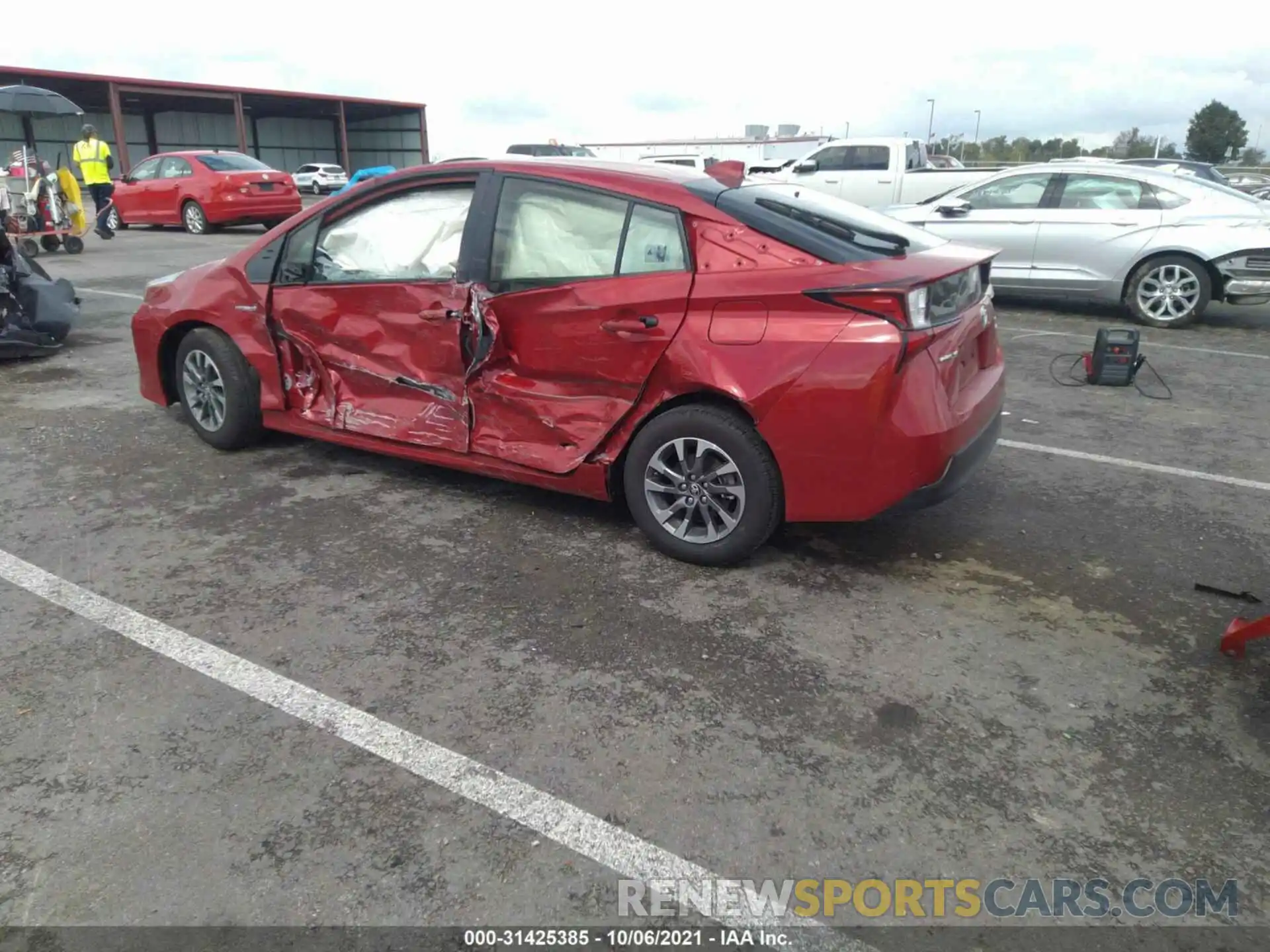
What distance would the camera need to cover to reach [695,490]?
3.78m

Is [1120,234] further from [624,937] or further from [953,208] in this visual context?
[624,937]

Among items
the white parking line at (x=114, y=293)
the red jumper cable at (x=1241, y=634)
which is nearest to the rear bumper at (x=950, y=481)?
the red jumper cable at (x=1241, y=634)

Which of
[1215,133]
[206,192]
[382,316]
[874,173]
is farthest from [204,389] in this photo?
[1215,133]

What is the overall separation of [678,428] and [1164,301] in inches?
311

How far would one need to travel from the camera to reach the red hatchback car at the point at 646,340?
3463 millimetres

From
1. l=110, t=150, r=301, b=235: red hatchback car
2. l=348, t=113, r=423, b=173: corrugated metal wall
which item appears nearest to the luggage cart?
l=110, t=150, r=301, b=235: red hatchback car

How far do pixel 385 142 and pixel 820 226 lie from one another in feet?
164

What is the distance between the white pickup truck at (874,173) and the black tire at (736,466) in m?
12.3

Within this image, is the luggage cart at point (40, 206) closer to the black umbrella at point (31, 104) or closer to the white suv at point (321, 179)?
the black umbrella at point (31, 104)

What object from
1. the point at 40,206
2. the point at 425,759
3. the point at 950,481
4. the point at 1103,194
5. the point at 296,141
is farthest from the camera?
the point at 296,141

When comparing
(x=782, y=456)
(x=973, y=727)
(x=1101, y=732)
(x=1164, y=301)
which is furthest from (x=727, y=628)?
(x=1164, y=301)

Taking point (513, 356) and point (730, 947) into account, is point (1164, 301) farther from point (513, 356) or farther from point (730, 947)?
point (730, 947)

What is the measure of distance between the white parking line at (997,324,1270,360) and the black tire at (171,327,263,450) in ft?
18.9

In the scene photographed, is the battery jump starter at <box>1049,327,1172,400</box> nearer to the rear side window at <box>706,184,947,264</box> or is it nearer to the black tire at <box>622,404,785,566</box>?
the rear side window at <box>706,184,947,264</box>
